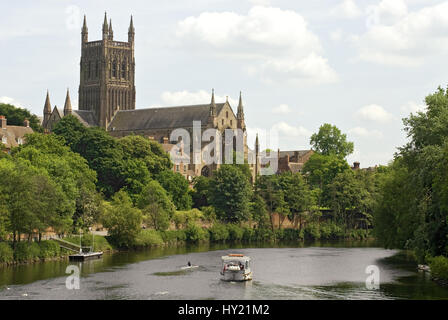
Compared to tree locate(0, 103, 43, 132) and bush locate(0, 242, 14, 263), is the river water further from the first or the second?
tree locate(0, 103, 43, 132)

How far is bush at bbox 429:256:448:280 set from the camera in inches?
2475

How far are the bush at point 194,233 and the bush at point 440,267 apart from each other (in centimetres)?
5703

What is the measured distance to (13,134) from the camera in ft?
431

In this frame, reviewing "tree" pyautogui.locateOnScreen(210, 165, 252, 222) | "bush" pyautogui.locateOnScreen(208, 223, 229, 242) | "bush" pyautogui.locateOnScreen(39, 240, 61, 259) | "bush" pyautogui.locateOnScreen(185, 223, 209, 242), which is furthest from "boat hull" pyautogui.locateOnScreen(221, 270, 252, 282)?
"tree" pyautogui.locateOnScreen(210, 165, 252, 222)

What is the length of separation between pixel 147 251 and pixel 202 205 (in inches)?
1470

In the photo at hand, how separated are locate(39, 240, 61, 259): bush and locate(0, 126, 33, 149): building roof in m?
44.1

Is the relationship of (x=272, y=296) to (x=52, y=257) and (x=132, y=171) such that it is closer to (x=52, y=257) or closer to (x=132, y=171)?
(x=52, y=257)

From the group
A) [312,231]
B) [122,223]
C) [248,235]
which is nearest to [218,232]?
[248,235]

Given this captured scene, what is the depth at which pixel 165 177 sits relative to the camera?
128 meters

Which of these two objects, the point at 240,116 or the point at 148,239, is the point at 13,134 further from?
the point at 240,116

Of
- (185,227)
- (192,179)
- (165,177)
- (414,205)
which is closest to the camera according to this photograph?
(414,205)

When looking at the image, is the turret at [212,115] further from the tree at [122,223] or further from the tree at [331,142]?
the tree at [122,223]

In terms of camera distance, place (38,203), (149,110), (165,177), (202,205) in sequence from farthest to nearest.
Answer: (149,110)
(202,205)
(165,177)
(38,203)

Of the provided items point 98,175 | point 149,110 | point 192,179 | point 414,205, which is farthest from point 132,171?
point 149,110
